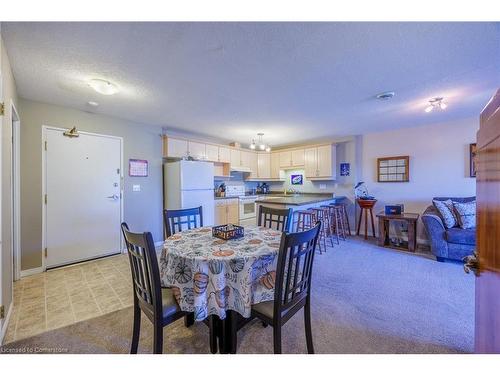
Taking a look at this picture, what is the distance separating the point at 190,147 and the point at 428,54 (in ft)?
12.2

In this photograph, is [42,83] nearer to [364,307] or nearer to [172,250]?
[172,250]

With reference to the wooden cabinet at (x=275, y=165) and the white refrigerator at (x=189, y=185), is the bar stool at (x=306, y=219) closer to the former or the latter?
the white refrigerator at (x=189, y=185)

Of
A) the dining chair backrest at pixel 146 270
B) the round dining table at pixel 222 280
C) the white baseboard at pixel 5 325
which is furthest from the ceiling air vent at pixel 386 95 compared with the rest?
the white baseboard at pixel 5 325

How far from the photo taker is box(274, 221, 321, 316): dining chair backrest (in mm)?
1182

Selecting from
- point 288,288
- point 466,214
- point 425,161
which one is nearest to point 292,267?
point 288,288

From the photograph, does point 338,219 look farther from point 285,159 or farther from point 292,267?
point 292,267

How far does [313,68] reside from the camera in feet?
6.56

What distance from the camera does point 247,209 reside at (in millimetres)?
5320

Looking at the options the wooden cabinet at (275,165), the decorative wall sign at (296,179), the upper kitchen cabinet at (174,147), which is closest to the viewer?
the upper kitchen cabinet at (174,147)

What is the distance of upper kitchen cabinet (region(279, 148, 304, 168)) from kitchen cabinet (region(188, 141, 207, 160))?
2103 mm

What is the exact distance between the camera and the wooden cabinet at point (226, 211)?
15.3 feet

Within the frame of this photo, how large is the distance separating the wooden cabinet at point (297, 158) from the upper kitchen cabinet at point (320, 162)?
109 millimetres

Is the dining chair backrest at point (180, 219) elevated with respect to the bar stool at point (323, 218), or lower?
elevated

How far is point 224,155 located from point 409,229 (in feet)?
12.6
